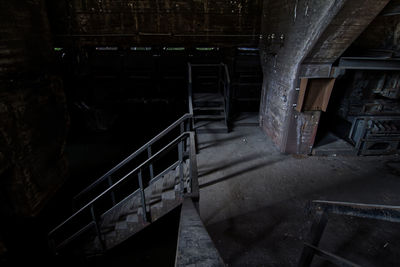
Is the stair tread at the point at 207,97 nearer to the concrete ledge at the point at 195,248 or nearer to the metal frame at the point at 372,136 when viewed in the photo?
the metal frame at the point at 372,136

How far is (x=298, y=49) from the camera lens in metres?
5.33

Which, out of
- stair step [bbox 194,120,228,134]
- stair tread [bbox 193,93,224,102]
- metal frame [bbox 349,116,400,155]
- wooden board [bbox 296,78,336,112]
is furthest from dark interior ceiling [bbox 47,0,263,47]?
metal frame [bbox 349,116,400,155]

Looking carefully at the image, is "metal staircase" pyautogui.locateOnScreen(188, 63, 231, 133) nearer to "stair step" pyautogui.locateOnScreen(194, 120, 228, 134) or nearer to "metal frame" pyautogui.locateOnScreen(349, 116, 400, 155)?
"stair step" pyautogui.locateOnScreen(194, 120, 228, 134)

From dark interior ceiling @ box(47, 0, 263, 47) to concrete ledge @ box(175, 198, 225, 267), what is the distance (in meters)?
7.68

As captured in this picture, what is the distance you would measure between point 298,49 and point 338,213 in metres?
4.61

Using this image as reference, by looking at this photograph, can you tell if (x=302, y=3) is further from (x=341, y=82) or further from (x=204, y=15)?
(x=204, y=15)

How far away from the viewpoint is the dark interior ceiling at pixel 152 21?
747 cm

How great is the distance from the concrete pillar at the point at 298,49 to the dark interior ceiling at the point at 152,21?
1.04m

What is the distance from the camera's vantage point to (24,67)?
5.88 meters

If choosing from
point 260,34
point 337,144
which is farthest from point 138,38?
point 337,144

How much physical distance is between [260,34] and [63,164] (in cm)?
822

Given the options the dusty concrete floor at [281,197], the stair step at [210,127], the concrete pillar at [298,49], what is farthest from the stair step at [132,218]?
the concrete pillar at [298,49]

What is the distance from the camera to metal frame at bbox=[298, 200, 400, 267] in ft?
5.29

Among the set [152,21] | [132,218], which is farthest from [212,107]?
[132,218]
